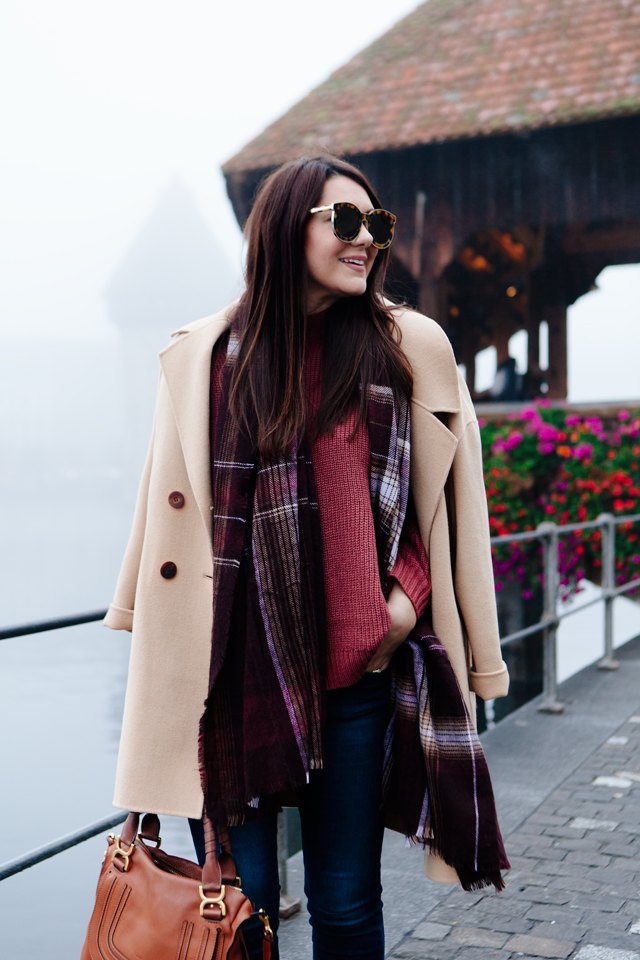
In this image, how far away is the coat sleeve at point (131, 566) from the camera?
169 centimetres

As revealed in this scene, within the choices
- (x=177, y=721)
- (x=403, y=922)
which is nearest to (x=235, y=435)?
(x=177, y=721)

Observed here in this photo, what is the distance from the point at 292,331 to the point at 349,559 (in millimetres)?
386

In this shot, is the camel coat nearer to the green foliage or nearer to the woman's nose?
the woman's nose

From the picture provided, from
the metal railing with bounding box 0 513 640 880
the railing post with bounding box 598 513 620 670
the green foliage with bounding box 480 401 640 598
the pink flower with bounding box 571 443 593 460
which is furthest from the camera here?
the pink flower with bounding box 571 443 593 460

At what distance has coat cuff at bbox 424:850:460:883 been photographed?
162 cm

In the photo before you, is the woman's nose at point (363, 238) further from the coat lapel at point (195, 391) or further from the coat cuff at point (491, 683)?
the coat cuff at point (491, 683)

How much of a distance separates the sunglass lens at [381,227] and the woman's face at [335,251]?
0.08ft

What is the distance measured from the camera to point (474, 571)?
1.66m

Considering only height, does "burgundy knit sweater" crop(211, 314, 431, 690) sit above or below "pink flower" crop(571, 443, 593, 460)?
above

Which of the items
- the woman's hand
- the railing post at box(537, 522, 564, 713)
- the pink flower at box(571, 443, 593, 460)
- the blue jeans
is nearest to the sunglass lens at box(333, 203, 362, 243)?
the woman's hand

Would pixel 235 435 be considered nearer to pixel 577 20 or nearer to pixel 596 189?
pixel 596 189

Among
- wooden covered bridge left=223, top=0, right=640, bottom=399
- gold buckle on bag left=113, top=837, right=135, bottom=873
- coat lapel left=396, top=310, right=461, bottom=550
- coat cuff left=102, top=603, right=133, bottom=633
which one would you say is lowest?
gold buckle on bag left=113, top=837, right=135, bottom=873

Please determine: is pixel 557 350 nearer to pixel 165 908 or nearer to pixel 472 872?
pixel 472 872

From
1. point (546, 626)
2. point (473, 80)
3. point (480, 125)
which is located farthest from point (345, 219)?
point (473, 80)
